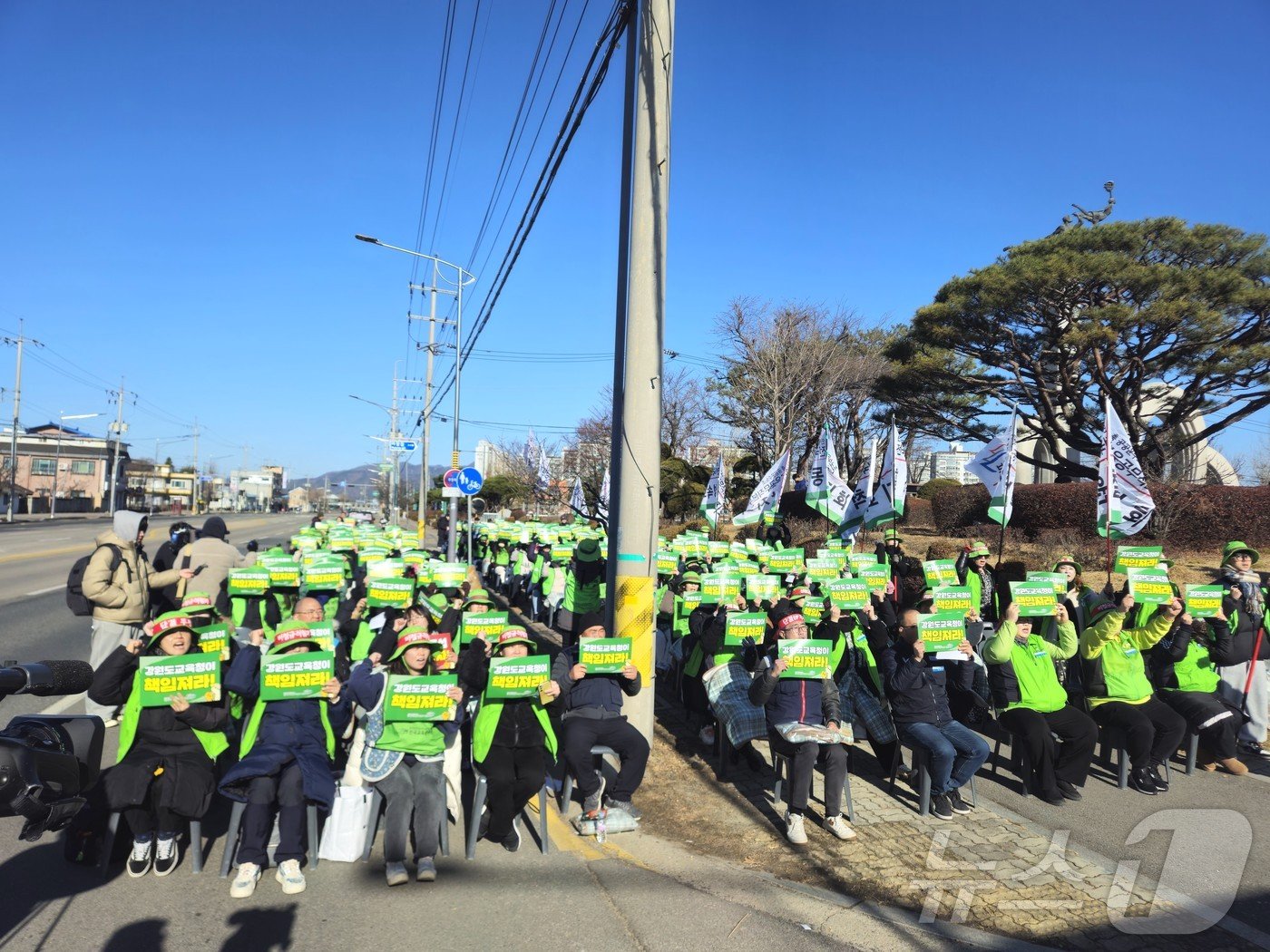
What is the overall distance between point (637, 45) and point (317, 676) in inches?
217

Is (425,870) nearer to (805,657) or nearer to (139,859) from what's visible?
(139,859)

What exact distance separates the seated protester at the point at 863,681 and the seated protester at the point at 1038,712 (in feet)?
2.86

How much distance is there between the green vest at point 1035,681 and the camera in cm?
652

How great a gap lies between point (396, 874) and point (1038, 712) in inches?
188

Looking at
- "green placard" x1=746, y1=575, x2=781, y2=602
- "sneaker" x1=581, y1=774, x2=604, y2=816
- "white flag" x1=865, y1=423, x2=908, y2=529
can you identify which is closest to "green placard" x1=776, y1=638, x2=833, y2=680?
"sneaker" x1=581, y1=774, x2=604, y2=816

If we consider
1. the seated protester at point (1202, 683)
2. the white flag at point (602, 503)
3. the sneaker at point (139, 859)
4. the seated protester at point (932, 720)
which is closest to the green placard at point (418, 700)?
the sneaker at point (139, 859)

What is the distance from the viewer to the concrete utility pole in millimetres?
6871

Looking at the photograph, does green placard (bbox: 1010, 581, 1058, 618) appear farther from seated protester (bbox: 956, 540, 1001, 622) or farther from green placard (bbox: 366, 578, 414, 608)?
green placard (bbox: 366, 578, 414, 608)

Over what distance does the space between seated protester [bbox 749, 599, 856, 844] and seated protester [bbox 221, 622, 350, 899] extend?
2.83 m

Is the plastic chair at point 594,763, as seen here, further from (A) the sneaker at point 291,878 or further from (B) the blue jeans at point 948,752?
(B) the blue jeans at point 948,752

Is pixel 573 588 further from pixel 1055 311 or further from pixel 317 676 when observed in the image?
pixel 1055 311

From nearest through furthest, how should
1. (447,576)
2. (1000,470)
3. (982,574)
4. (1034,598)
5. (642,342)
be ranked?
(642,342) → (1034,598) → (447,576) → (982,574) → (1000,470)

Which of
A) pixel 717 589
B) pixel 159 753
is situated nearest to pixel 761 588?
pixel 717 589

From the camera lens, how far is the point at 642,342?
696 cm
